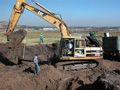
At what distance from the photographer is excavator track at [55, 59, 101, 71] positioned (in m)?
11.0

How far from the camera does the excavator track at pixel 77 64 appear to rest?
36.0 feet

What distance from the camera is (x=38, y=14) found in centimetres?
1253

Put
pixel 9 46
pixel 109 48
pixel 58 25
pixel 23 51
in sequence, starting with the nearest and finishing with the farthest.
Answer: pixel 58 25 < pixel 109 48 < pixel 9 46 < pixel 23 51

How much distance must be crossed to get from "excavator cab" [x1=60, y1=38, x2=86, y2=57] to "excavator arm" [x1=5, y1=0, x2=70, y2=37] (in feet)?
5.35

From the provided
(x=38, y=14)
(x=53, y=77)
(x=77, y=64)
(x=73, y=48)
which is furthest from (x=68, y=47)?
(x=38, y=14)

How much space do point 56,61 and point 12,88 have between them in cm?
405

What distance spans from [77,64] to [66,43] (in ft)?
5.26

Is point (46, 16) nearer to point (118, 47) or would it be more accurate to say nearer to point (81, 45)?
point (81, 45)

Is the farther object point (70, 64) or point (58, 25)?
point (58, 25)

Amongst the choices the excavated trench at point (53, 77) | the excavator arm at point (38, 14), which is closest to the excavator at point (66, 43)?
the excavator arm at point (38, 14)

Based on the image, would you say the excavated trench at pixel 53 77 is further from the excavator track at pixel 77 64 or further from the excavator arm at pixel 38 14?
the excavator arm at pixel 38 14

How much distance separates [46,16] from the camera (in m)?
12.5

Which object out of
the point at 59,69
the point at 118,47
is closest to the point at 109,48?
the point at 118,47

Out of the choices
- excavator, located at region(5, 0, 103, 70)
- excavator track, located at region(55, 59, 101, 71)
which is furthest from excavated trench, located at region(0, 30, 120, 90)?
excavator, located at region(5, 0, 103, 70)
